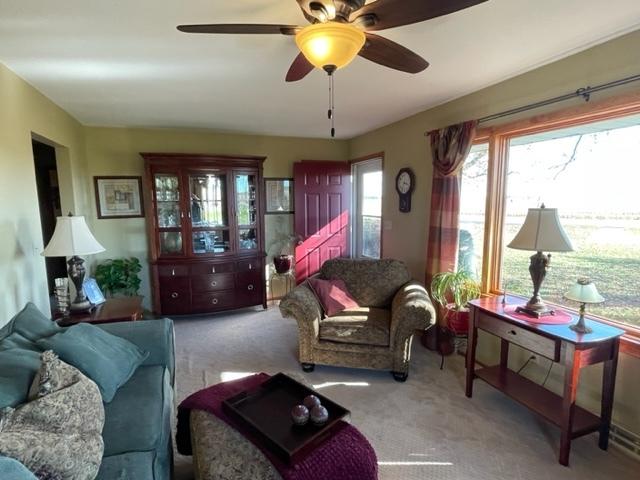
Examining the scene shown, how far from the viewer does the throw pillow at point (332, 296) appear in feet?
9.71

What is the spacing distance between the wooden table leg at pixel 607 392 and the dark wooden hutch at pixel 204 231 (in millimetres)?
3416

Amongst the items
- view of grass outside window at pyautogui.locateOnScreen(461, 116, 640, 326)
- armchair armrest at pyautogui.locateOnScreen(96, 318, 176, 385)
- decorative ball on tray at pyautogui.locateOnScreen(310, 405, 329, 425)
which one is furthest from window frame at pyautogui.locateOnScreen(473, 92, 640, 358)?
armchair armrest at pyautogui.locateOnScreen(96, 318, 176, 385)

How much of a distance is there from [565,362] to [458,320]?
1017mm

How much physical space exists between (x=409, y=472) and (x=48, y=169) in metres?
5.50

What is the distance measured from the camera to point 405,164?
3785mm

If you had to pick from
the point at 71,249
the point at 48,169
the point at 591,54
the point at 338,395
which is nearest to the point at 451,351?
the point at 338,395

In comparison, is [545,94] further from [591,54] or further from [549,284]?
[549,284]

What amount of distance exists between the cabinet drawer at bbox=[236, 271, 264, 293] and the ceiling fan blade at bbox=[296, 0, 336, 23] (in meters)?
3.37

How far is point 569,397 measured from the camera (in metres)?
1.81

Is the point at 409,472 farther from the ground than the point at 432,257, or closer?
closer

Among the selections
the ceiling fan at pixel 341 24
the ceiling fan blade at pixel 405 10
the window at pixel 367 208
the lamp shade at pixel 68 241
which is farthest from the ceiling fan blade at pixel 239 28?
the window at pixel 367 208

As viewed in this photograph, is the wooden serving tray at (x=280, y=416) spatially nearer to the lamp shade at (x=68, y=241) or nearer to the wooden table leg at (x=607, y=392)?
the wooden table leg at (x=607, y=392)

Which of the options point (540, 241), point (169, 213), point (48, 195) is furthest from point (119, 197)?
point (540, 241)

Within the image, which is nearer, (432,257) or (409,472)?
(409,472)
